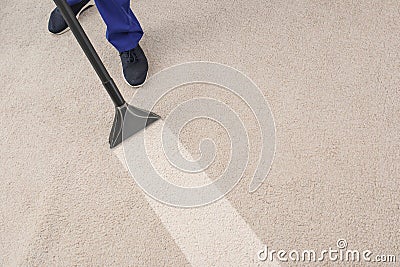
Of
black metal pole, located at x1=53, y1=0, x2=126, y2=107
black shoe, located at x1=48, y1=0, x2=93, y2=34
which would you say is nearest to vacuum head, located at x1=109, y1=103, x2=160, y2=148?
black metal pole, located at x1=53, y1=0, x2=126, y2=107

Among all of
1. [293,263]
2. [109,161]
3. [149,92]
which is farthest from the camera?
[149,92]

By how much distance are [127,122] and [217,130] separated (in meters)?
0.27

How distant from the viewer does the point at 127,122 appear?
1488 millimetres

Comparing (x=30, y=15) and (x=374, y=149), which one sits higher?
(x=30, y=15)

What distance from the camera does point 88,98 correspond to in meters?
1.60

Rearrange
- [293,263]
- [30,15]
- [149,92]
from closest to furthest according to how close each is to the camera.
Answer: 1. [293,263]
2. [149,92]
3. [30,15]

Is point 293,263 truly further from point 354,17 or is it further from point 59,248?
point 354,17

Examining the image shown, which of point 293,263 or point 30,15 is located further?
point 30,15

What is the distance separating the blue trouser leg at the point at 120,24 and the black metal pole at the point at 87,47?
0.16 metres

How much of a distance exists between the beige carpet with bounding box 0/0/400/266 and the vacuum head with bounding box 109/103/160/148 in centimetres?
4

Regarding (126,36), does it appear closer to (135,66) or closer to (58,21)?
(135,66)

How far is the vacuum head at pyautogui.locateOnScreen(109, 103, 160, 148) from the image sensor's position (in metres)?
1.48

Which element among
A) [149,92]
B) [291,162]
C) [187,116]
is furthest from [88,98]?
[291,162]

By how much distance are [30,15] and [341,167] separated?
1.25m
